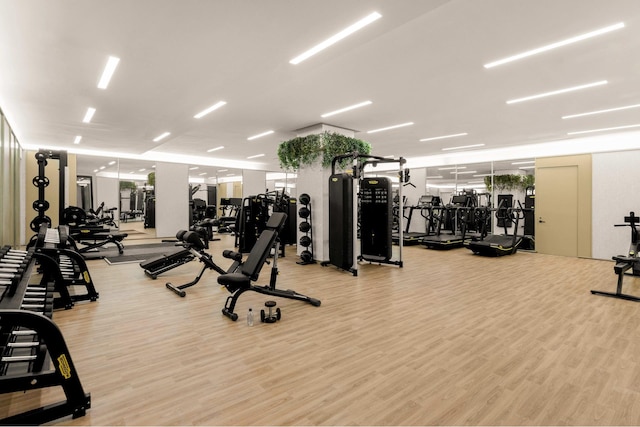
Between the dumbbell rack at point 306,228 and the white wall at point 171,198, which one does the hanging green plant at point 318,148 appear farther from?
the white wall at point 171,198

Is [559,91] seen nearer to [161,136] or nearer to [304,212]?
[304,212]

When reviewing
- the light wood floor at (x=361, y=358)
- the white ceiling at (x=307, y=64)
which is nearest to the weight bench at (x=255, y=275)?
the light wood floor at (x=361, y=358)

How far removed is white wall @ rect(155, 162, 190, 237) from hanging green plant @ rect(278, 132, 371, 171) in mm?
6030

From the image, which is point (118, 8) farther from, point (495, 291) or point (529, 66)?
point (495, 291)

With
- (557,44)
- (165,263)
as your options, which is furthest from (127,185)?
(557,44)

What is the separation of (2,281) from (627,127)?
32.6 feet

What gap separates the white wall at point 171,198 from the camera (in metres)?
11.3

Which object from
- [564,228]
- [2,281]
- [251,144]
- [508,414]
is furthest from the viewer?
[251,144]

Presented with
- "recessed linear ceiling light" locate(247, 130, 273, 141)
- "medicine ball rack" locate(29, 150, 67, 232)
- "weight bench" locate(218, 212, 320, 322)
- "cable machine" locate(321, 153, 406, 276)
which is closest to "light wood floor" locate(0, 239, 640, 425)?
"weight bench" locate(218, 212, 320, 322)

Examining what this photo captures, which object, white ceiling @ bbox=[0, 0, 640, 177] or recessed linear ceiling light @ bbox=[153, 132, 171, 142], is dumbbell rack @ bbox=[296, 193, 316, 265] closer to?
white ceiling @ bbox=[0, 0, 640, 177]

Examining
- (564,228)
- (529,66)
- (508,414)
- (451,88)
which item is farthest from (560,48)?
(564,228)

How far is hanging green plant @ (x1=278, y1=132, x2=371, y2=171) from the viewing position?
6848mm

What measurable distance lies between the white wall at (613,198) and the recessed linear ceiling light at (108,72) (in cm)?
949

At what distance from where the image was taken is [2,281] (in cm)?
237
